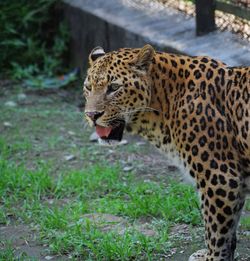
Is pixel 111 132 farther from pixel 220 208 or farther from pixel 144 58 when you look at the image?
pixel 220 208

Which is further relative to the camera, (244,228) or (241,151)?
(244,228)

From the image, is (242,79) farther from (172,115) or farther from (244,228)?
(244,228)

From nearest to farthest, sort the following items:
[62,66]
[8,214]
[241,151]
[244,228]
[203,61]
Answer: [241,151]
[203,61]
[244,228]
[8,214]
[62,66]

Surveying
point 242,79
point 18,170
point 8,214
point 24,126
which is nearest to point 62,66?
point 24,126

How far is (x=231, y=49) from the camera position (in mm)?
8719

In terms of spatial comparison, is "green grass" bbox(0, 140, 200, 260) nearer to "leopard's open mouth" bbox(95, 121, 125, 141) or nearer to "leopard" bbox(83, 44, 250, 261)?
"leopard" bbox(83, 44, 250, 261)

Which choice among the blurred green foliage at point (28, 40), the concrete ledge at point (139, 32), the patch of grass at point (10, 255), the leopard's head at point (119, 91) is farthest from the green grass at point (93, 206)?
the blurred green foliage at point (28, 40)

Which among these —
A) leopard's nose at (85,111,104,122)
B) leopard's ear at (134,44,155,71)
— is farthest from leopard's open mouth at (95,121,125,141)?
leopard's ear at (134,44,155,71)

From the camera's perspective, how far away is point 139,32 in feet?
33.5

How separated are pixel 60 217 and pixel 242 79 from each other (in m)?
2.27

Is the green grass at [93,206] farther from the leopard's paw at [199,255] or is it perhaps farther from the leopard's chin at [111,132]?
the leopard's chin at [111,132]

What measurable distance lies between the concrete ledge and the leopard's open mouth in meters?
2.42

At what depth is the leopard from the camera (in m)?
5.79

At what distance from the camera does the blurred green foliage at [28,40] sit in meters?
12.4
